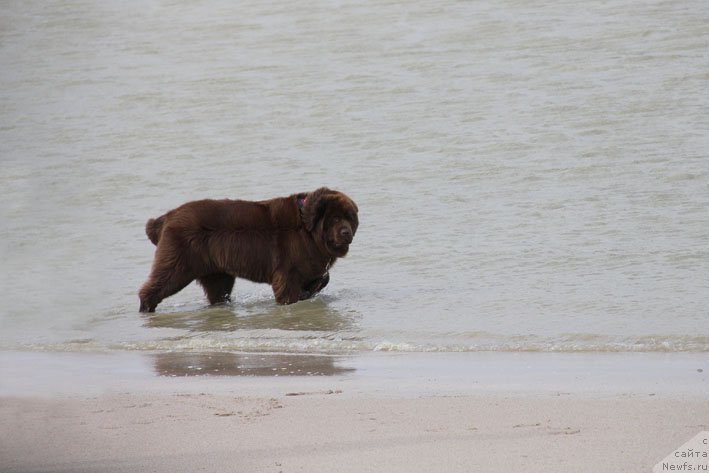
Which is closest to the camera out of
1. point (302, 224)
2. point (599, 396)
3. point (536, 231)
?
point (599, 396)

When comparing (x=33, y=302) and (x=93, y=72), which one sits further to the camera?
(x=93, y=72)

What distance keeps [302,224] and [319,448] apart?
4744 millimetres

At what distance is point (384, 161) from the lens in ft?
48.5

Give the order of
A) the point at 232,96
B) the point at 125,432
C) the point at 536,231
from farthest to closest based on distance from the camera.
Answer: the point at 232,96 < the point at 536,231 < the point at 125,432

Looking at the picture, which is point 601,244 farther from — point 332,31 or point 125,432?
point 332,31

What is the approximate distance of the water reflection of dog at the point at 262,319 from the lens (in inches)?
320

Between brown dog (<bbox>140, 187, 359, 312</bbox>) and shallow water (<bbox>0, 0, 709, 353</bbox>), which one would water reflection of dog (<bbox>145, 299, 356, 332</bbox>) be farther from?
brown dog (<bbox>140, 187, 359, 312</bbox>)

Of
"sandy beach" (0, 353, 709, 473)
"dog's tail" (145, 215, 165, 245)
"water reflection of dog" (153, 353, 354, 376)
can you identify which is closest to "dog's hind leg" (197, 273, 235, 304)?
"dog's tail" (145, 215, 165, 245)

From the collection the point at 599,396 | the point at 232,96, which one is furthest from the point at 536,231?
the point at 232,96

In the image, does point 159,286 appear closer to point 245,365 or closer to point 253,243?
point 253,243

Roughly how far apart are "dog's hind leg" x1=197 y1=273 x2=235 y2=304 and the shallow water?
210 mm

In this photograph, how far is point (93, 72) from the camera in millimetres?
22625

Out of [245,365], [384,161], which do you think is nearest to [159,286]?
[245,365]

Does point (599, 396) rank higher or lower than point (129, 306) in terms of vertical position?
higher
